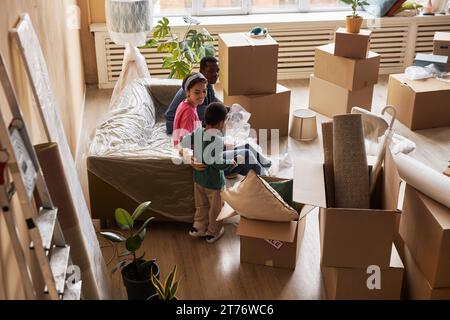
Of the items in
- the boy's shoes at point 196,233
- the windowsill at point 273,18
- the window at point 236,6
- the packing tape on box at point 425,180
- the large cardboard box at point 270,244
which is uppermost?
the window at point 236,6

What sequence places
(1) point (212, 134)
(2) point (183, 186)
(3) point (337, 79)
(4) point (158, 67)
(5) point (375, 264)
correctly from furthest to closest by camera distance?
(4) point (158, 67), (3) point (337, 79), (2) point (183, 186), (1) point (212, 134), (5) point (375, 264)

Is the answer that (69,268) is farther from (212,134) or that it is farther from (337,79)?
(337,79)

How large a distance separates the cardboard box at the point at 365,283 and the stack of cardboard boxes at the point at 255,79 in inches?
81.1

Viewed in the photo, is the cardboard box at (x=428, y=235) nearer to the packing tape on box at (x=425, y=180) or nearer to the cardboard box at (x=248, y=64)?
the packing tape on box at (x=425, y=180)

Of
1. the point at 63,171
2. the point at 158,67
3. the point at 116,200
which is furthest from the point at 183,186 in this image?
the point at 158,67

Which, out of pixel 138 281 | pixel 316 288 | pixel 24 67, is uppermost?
pixel 24 67

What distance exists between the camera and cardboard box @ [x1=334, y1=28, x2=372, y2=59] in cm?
482

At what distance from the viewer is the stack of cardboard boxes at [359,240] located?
2.54m

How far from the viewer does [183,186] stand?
3.41 m

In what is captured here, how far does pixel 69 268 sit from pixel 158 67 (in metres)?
4.20

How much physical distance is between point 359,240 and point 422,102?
8.46 ft

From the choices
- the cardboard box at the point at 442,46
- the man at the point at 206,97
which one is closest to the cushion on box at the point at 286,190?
the man at the point at 206,97

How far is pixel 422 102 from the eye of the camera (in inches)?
189
